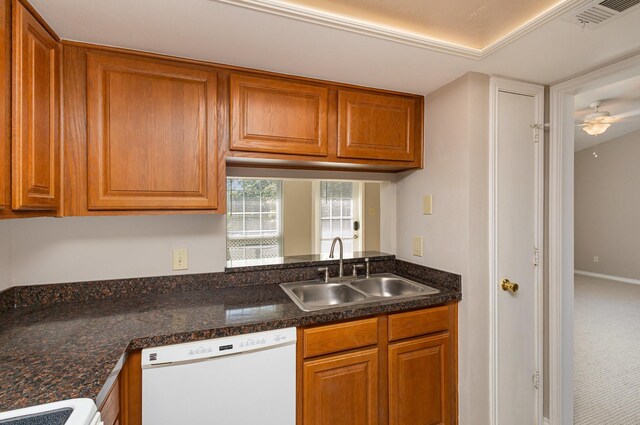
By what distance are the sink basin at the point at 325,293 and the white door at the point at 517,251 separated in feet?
2.77

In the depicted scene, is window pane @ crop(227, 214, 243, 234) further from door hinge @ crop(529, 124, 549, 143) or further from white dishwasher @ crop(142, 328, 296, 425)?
door hinge @ crop(529, 124, 549, 143)

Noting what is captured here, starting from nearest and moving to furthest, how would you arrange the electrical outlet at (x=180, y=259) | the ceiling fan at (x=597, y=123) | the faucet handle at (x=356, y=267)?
the electrical outlet at (x=180, y=259) < the faucet handle at (x=356, y=267) < the ceiling fan at (x=597, y=123)

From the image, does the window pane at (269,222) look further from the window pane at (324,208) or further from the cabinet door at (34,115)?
the cabinet door at (34,115)

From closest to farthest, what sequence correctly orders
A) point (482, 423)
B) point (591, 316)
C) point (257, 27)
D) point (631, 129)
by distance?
point (257, 27), point (482, 423), point (591, 316), point (631, 129)

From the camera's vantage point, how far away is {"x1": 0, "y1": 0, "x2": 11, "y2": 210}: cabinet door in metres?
0.95

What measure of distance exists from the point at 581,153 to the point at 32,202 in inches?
324

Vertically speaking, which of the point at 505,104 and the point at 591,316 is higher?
the point at 505,104

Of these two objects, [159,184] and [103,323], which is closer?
[103,323]

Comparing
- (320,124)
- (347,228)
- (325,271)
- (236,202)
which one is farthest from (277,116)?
(347,228)

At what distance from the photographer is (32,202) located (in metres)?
1.10

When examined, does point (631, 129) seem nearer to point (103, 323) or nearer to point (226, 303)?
point (226, 303)

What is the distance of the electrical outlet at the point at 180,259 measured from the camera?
173cm

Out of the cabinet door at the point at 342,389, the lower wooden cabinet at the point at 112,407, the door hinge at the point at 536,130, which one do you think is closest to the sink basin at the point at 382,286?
the cabinet door at the point at 342,389

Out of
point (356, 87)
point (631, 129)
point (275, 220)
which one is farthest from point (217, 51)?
point (631, 129)
